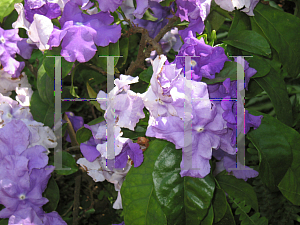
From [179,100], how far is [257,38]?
12.2 inches

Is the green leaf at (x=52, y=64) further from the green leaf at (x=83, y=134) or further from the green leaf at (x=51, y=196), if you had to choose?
the green leaf at (x=51, y=196)

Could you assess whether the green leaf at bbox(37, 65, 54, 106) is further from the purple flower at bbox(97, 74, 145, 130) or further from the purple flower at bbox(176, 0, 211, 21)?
the purple flower at bbox(176, 0, 211, 21)

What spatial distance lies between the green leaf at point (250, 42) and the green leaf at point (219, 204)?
354 millimetres

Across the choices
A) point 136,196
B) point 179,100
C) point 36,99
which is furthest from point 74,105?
point 179,100

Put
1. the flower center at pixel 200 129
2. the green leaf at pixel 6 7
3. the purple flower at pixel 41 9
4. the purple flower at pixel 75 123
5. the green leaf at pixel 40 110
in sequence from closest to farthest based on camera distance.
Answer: the flower center at pixel 200 129
the purple flower at pixel 41 9
the green leaf at pixel 6 7
the green leaf at pixel 40 110
the purple flower at pixel 75 123

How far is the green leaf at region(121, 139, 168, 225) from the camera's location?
0.75 meters

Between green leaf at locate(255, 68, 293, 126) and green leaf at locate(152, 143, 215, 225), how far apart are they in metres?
0.28

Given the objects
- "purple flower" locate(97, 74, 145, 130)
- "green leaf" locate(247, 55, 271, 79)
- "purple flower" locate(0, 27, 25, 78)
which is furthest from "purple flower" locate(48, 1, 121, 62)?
"green leaf" locate(247, 55, 271, 79)

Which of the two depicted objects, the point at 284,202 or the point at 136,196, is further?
the point at 284,202

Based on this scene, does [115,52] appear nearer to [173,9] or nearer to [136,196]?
[173,9]

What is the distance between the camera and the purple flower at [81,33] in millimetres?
746

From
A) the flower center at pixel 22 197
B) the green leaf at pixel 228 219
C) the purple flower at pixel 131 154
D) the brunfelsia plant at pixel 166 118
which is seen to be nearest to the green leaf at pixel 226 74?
the brunfelsia plant at pixel 166 118

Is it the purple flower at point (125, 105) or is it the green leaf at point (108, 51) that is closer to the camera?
the purple flower at point (125, 105)

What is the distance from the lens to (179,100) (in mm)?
646
